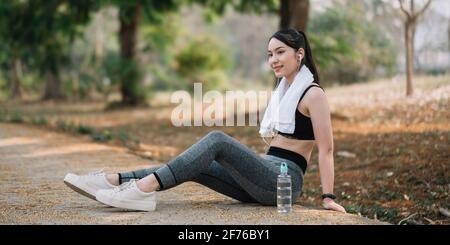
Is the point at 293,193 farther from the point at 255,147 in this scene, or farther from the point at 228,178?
the point at 255,147

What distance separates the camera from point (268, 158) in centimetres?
485

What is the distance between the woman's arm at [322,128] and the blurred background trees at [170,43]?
8582mm

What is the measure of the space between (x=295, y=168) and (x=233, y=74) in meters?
42.9

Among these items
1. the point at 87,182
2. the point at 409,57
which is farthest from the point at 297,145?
the point at 409,57

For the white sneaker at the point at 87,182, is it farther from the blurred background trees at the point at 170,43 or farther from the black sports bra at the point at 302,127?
the blurred background trees at the point at 170,43

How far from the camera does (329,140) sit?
468 cm

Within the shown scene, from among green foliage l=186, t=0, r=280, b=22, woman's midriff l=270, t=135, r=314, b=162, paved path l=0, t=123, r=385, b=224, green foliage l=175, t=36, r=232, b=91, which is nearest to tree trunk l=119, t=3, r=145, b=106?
green foliage l=186, t=0, r=280, b=22

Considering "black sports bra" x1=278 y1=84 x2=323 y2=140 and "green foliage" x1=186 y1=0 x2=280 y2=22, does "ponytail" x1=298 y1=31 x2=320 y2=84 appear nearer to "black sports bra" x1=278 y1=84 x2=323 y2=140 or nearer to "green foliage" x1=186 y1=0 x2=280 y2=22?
"black sports bra" x1=278 y1=84 x2=323 y2=140

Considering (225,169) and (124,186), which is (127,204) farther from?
(225,169)

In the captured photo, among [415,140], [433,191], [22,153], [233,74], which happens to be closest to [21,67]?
[233,74]

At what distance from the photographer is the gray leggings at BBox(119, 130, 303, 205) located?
4.57m

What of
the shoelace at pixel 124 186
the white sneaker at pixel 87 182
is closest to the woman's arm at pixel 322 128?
the shoelace at pixel 124 186

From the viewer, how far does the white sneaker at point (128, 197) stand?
4.67 meters
